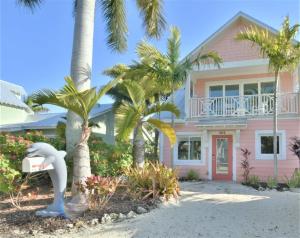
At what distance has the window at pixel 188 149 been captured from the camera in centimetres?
1770

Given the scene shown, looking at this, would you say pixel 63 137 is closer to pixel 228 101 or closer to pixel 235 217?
pixel 235 217

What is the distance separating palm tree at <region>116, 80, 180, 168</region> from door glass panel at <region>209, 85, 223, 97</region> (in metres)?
6.67

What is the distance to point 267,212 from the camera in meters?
8.95

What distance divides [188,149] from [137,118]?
7247 millimetres

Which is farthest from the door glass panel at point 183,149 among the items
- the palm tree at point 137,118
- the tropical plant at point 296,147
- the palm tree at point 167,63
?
the palm tree at point 137,118

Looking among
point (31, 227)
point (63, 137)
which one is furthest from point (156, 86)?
point (31, 227)

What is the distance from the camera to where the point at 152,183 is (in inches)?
394

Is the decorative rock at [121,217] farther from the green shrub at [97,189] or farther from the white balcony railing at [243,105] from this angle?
the white balcony railing at [243,105]

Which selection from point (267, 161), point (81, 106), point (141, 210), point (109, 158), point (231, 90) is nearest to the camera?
point (141, 210)

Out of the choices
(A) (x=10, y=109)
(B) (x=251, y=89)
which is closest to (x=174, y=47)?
(B) (x=251, y=89)

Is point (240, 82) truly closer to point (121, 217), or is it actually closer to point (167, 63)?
point (167, 63)

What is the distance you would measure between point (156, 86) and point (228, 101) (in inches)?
221

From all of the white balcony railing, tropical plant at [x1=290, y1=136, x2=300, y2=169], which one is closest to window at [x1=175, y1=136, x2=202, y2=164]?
the white balcony railing

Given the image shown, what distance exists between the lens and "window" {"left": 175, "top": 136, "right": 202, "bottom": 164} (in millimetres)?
17703
